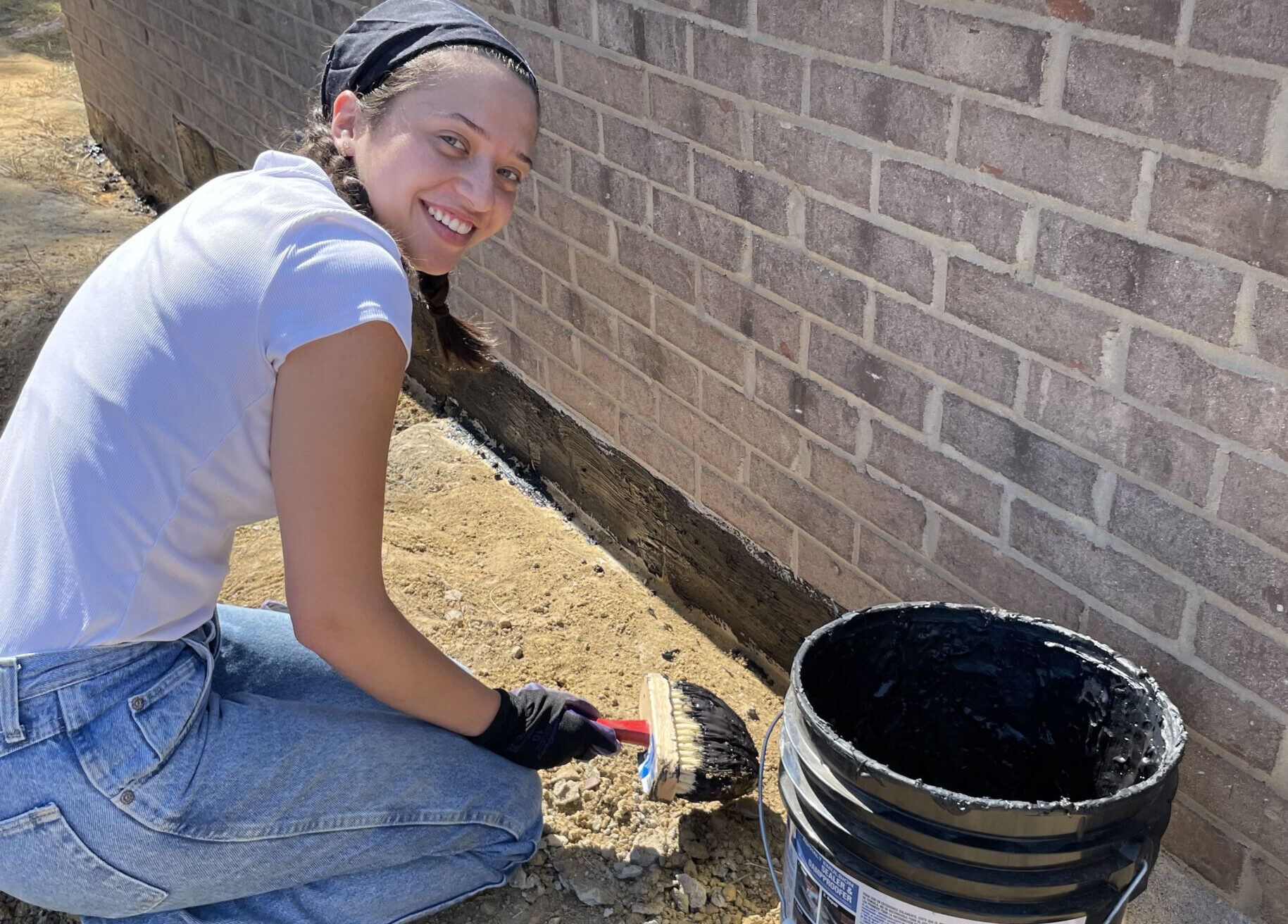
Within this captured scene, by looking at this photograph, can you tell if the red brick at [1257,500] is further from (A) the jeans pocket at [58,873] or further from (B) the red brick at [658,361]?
(A) the jeans pocket at [58,873]

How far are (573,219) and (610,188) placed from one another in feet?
0.83

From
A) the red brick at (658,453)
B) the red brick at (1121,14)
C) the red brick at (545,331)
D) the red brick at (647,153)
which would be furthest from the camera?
the red brick at (545,331)

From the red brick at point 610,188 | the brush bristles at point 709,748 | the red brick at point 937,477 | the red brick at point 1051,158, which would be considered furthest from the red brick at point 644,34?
the brush bristles at point 709,748

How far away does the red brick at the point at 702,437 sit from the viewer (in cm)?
300

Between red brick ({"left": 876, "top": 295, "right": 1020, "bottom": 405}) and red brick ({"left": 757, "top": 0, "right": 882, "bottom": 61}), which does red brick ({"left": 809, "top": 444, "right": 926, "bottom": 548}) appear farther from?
red brick ({"left": 757, "top": 0, "right": 882, "bottom": 61})

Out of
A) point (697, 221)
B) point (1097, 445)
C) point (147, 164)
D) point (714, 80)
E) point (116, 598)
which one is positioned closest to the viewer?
point (116, 598)

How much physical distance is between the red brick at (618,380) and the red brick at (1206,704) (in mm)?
1502

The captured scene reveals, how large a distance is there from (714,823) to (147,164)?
237 inches

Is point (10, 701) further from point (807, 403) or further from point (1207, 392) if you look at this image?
point (1207, 392)

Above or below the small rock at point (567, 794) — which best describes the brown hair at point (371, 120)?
above

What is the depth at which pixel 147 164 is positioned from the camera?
7.09 m

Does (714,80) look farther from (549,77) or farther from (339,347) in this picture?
(339,347)

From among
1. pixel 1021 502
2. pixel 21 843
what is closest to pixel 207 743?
pixel 21 843

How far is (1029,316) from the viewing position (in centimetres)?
204
